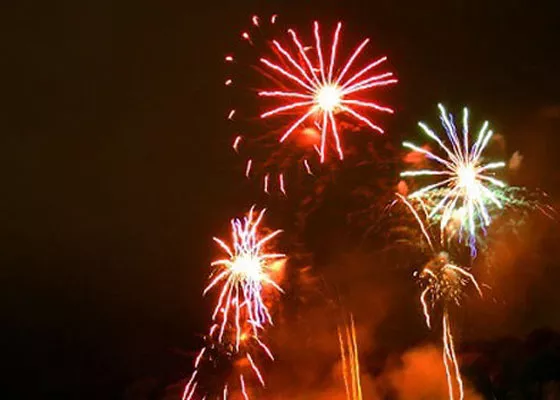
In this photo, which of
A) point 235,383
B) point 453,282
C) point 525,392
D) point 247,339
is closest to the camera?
point 453,282

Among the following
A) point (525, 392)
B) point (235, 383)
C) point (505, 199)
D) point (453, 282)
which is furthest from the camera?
point (235, 383)

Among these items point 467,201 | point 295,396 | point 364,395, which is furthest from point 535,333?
point 467,201

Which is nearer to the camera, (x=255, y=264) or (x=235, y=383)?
(x=255, y=264)

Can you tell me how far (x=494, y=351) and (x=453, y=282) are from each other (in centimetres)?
841

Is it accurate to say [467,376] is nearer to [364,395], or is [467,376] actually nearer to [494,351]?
[494,351]

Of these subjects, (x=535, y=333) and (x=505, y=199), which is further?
(x=535, y=333)

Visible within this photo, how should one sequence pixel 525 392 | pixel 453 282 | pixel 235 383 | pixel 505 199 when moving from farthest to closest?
pixel 235 383 → pixel 525 392 → pixel 453 282 → pixel 505 199

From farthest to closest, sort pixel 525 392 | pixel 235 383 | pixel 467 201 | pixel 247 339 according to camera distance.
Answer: pixel 235 383 < pixel 525 392 < pixel 247 339 < pixel 467 201

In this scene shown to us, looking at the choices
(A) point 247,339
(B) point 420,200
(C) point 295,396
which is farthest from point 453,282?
(C) point 295,396

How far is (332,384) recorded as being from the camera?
79.2 feet

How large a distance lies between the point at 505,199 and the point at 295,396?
1206 cm

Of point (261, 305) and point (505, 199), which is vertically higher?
point (505, 199)

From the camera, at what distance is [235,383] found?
24.5m

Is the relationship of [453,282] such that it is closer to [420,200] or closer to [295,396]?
[420,200]
